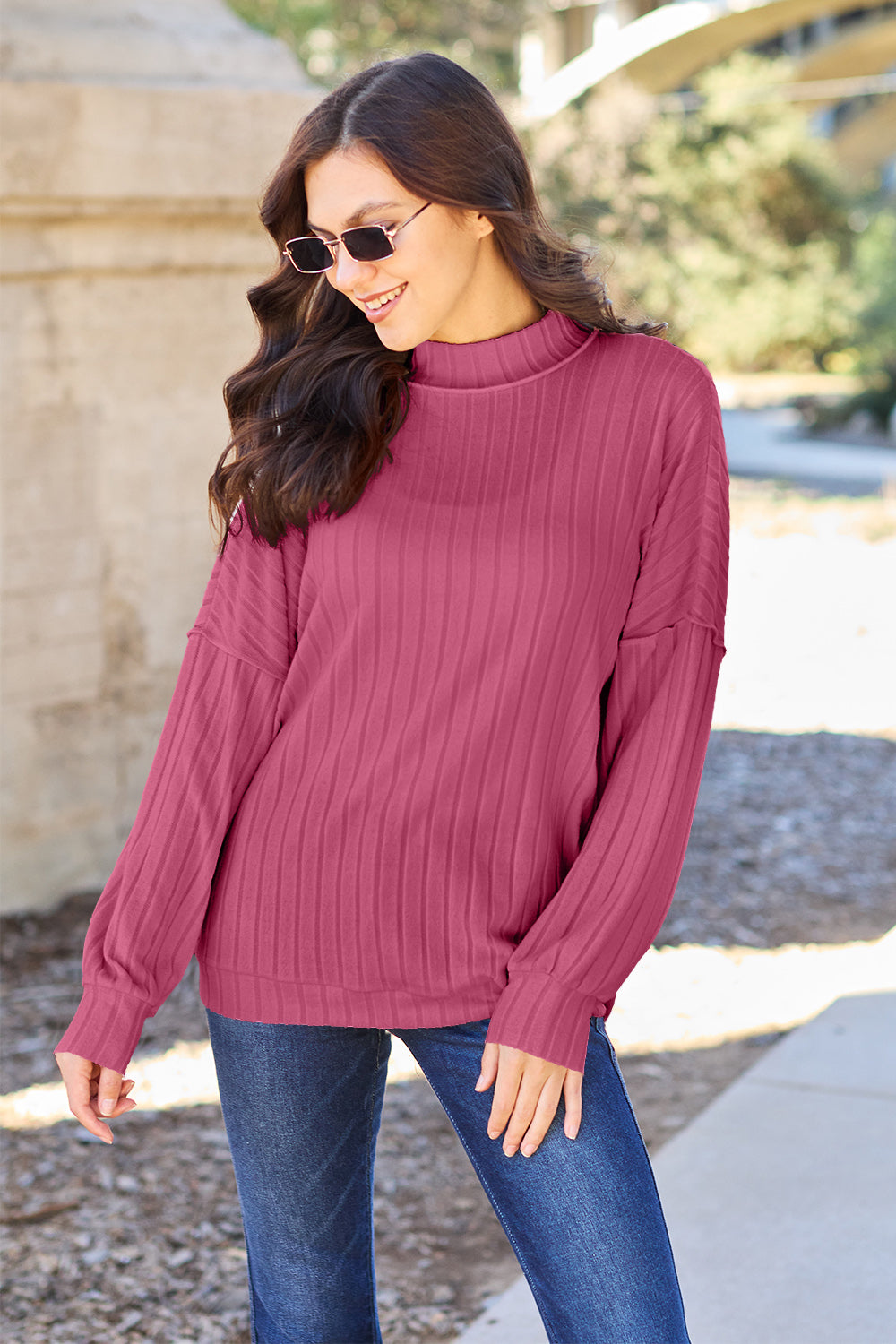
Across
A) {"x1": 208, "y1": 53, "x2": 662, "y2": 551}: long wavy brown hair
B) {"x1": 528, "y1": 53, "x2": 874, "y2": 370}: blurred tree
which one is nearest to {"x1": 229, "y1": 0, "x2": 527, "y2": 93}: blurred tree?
{"x1": 528, "y1": 53, "x2": 874, "y2": 370}: blurred tree

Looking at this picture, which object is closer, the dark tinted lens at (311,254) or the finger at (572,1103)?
the finger at (572,1103)

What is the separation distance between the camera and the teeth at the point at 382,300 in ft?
6.12

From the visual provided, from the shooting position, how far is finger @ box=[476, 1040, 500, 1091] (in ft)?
5.63

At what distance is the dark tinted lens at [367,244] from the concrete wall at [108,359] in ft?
10.2

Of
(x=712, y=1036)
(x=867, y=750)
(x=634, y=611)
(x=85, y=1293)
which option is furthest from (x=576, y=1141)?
(x=867, y=750)

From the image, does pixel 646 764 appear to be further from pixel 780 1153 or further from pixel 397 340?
pixel 780 1153

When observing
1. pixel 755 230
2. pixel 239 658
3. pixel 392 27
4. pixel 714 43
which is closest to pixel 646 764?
pixel 239 658

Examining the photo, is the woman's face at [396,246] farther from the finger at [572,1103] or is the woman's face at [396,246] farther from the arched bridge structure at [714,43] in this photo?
the arched bridge structure at [714,43]

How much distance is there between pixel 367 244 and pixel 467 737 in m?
0.57

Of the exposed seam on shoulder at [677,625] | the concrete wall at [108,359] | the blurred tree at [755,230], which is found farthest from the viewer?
the blurred tree at [755,230]

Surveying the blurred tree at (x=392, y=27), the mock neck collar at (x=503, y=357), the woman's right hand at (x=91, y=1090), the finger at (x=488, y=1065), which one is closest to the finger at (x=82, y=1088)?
the woman's right hand at (x=91, y=1090)

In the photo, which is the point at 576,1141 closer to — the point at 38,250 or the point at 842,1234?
the point at 842,1234

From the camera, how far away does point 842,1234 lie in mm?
3254

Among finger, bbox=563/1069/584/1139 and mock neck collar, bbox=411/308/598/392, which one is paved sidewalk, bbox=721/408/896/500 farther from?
finger, bbox=563/1069/584/1139
